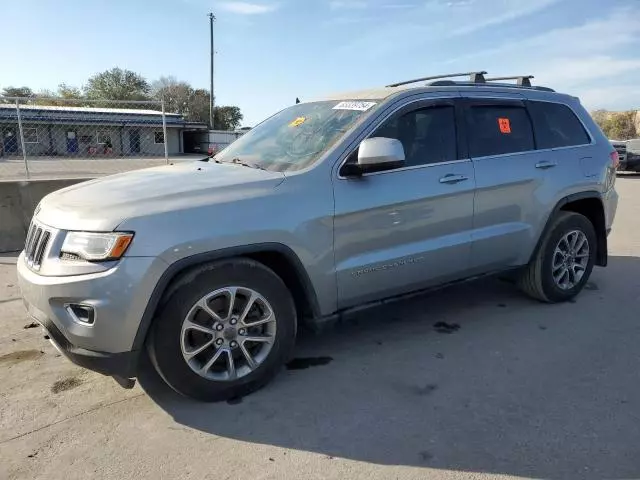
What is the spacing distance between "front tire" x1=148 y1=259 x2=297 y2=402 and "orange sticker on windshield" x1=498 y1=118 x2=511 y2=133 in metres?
2.42

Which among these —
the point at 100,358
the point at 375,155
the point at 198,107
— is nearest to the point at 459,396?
the point at 375,155

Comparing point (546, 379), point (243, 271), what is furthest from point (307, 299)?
point (546, 379)

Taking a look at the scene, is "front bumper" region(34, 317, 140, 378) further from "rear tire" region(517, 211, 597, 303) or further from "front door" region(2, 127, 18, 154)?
"front door" region(2, 127, 18, 154)

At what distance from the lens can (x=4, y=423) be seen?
9.86 ft

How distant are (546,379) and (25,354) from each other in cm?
374

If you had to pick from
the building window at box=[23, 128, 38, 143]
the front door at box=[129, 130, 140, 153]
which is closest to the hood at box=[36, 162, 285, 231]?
the building window at box=[23, 128, 38, 143]

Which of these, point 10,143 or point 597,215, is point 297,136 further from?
point 10,143

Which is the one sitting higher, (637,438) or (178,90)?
(178,90)

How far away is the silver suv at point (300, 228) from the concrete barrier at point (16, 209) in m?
4.32

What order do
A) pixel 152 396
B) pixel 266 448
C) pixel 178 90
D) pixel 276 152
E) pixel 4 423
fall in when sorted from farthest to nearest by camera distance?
pixel 178 90, pixel 276 152, pixel 152 396, pixel 4 423, pixel 266 448

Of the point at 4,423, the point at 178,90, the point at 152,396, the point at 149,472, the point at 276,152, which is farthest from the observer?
the point at 178,90

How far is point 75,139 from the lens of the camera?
1213 centimetres

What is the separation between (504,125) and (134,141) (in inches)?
382

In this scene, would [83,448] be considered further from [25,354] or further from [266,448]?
[25,354]
